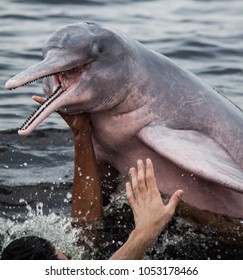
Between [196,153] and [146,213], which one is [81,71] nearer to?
[196,153]

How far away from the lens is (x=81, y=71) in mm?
7109

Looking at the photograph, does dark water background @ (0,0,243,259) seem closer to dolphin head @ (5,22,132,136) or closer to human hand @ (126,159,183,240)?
human hand @ (126,159,183,240)

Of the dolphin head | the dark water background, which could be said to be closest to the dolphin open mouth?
the dolphin head

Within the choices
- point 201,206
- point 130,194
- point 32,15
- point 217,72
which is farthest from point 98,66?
point 32,15

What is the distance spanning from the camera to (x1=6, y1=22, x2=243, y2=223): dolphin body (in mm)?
7039

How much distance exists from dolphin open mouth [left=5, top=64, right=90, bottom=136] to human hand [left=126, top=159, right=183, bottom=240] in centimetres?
81

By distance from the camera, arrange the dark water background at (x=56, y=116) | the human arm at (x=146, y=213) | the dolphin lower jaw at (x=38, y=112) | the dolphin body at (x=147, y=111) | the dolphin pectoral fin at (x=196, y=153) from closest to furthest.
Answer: the human arm at (x=146, y=213) < the dolphin lower jaw at (x=38, y=112) < the dolphin body at (x=147, y=111) < the dolphin pectoral fin at (x=196, y=153) < the dark water background at (x=56, y=116)

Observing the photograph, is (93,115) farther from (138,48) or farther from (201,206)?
(201,206)

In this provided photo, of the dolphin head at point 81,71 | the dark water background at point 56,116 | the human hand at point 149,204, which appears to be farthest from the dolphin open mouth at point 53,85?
the dark water background at point 56,116

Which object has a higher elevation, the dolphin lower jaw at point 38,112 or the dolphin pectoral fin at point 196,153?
the dolphin lower jaw at point 38,112

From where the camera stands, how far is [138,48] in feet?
25.1

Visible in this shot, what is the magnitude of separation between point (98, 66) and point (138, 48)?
0.63m

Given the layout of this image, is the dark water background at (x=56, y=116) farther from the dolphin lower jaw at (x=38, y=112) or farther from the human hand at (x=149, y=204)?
the dolphin lower jaw at (x=38, y=112)

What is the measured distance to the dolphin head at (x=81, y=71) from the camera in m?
6.85
